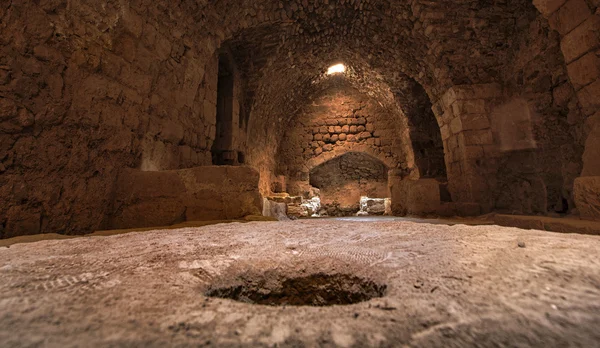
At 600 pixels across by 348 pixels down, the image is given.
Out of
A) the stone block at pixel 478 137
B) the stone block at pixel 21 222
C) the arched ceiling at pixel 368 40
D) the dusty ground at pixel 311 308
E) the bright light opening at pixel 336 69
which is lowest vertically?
the dusty ground at pixel 311 308

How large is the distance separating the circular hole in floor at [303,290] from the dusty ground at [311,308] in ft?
0.10

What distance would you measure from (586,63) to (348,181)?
24.1 ft

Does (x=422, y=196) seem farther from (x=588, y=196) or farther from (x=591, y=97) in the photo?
(x=591, y=97)

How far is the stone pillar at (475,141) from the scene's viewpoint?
464cm

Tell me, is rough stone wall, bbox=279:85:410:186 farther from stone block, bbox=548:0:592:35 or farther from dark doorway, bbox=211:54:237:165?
stone block, bbox=548:0:592:35

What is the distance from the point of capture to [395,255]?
3.87 ft

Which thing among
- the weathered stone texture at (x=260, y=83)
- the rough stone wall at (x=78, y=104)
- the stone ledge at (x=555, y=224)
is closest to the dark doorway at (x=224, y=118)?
the weathered stone texture at (x=260, y=83)

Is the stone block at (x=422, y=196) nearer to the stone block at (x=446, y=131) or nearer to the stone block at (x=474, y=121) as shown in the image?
the stone block at (x=446, y=131)

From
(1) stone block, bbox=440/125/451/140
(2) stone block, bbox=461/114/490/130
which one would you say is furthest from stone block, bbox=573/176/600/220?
(1) stone block, bbox=440/125/451/140

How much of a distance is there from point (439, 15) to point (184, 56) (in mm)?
4073

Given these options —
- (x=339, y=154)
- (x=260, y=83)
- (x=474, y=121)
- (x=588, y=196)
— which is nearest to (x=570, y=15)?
(x=588, y=196)

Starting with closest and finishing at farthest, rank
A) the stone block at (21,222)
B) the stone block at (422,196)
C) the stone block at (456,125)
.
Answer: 1. the stone block at (21,222)
2. the stone block at (456,125)
3. the stone block at (422,196)

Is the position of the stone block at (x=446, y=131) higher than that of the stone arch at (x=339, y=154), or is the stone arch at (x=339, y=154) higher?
the stone arch at (x=339, y=154)

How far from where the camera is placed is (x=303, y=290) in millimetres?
1012
